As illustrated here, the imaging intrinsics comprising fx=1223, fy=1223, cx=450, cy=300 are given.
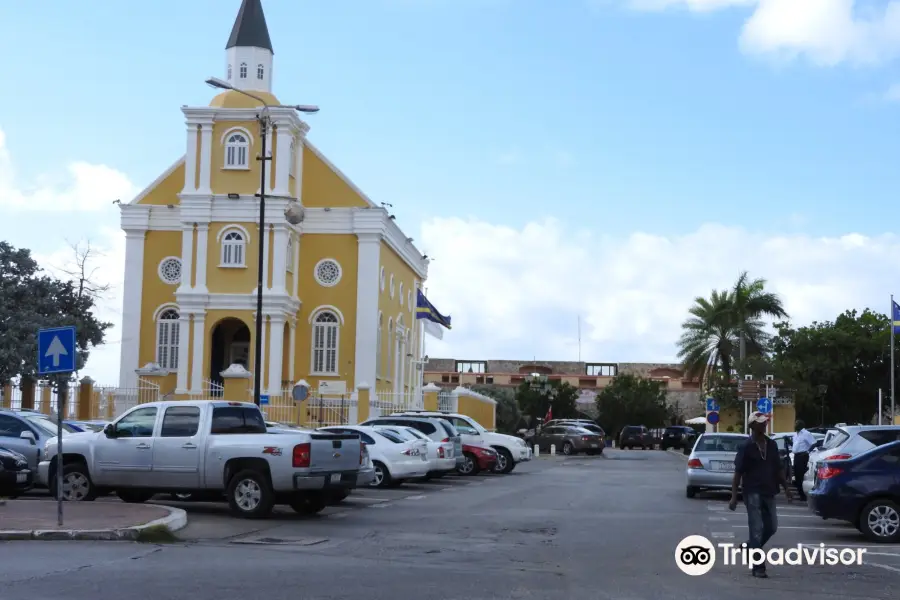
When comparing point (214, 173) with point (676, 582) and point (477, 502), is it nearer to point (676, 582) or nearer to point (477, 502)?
point (477, 502)

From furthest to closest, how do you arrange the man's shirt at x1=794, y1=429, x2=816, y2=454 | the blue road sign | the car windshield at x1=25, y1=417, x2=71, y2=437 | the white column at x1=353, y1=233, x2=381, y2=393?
the white column at x1=353, y1=233, x2=381, y2=393 → the man's shirt at x1=794, y1=429, x2=816, y2=454 → the car windshield at x1=25, y1=417, x2=71, y2=437 → the blue road sign

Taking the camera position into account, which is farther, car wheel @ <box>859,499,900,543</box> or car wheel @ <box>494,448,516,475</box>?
car wheel @ <box>494,448,516,475</box>

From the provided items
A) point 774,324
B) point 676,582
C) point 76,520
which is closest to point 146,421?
point 76,520

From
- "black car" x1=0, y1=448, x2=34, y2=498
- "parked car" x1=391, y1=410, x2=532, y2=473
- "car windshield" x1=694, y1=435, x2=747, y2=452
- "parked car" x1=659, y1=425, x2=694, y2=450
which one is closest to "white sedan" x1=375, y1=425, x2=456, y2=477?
"parked car" x1=391, y1=410, x2=532, y2=473

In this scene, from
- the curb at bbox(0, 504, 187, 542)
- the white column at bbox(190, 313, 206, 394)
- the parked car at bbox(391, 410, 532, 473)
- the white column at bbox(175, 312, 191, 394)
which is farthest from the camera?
the white column at bbox(175, 312, 191, 394)

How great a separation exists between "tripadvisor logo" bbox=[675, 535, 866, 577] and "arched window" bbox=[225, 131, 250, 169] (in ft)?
120

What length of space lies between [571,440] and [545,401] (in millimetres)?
23446

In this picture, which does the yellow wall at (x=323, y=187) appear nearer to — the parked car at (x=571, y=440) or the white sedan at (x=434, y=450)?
the parked car at (x=571, y=440)

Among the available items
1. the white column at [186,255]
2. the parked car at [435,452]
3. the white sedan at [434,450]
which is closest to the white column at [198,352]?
the white column at [186,255]

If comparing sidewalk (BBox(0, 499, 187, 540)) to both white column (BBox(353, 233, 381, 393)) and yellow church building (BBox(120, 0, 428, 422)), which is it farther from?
white column (BBox(353, 233, 381, 393))

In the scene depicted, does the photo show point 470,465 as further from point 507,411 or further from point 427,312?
point 507,411

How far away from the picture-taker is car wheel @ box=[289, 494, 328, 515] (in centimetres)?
1898

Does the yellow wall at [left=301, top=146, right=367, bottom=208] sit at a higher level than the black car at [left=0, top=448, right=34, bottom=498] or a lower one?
higher

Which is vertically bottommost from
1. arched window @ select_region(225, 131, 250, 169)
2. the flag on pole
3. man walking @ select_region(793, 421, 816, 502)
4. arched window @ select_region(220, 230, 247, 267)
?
man walking @ select_region(793, 421, 816, 502)
